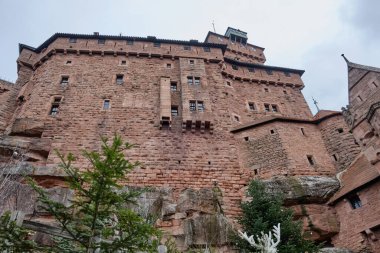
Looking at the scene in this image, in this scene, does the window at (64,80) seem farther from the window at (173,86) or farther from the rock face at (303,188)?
the rock face at (303,188)

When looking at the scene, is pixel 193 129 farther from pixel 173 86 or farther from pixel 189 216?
pixel 189 216

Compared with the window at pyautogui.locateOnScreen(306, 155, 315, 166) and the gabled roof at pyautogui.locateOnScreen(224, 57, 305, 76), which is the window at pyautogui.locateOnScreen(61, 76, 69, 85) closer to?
the gabled roof at pyautogui.locateOnScreen(224, 57, 305, 76)

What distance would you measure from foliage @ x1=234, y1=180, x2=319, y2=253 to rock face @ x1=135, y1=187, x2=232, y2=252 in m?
0.93

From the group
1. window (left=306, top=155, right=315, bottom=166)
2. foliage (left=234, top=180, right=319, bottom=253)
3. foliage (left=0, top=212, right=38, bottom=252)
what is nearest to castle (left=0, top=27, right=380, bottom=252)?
window (left=306, top=155, right=315, bottom=166)

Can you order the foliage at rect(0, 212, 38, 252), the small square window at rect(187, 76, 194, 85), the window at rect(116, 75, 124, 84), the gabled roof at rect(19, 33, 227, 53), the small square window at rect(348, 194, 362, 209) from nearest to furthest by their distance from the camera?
the foliage at rect(0, 212, 38, 252) → the small square window at rect(348, 194, 362, 209) → the small square window at rect(187, 76, 194, 85) → the window at rect(116, 75, 124, 84) → the gabled roof at rect(19, 33, 227, 53)

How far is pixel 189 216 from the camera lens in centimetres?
1234

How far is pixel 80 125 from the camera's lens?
17.3 m

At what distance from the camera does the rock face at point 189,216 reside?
11.2 metres

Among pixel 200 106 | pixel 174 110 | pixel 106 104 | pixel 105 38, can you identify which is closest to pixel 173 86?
pixel 174 110

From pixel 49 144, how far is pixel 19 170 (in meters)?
2.72

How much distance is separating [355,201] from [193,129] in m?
9.32

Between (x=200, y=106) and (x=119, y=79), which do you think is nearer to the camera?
(x=200, y=106)

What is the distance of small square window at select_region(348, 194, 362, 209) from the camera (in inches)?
525

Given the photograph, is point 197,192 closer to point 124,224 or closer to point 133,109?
point 133,109
